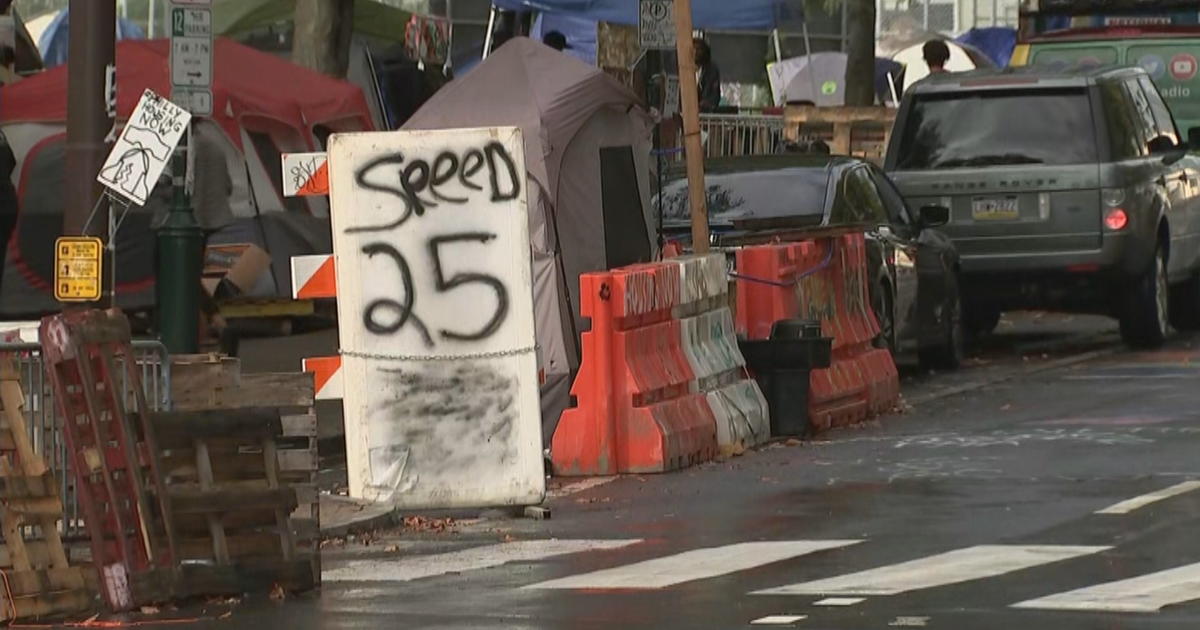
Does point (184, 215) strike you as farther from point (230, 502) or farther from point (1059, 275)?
point (1059, 275)

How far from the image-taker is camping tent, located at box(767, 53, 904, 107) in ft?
142

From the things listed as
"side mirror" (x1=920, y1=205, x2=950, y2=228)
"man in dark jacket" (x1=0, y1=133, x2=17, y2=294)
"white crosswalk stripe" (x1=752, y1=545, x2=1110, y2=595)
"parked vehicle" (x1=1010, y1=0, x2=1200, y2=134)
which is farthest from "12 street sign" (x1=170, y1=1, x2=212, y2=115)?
"parked vehicle" (x1=1010, y1=0, x2=1200, y2=134)

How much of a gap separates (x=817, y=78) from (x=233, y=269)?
24928mm

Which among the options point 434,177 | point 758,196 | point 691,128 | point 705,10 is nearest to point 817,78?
point 705,10

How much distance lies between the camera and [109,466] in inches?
404

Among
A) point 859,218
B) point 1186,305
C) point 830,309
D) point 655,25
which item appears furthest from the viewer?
point 1186,305

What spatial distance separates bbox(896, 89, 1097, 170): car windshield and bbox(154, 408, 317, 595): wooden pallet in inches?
477

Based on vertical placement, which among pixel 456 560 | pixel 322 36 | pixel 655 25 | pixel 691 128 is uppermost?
pixel 322 36

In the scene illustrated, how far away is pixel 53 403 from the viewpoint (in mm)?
10953

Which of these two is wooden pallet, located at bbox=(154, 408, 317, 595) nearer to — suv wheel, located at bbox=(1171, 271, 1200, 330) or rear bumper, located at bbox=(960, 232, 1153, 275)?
rear bumper, located at bbox=(960, 232, 1153, 275)

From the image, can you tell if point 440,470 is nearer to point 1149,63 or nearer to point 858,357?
point 858,357

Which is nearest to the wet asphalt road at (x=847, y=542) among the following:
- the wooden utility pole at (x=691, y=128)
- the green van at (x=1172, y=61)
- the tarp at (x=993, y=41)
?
the wooden utility pole at (x=691, y=128)

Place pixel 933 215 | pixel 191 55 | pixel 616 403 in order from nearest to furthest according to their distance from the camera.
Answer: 1. pixel 616 403
2. pixel 191 55
3. pixel 933 215

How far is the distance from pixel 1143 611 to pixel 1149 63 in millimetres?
22579
